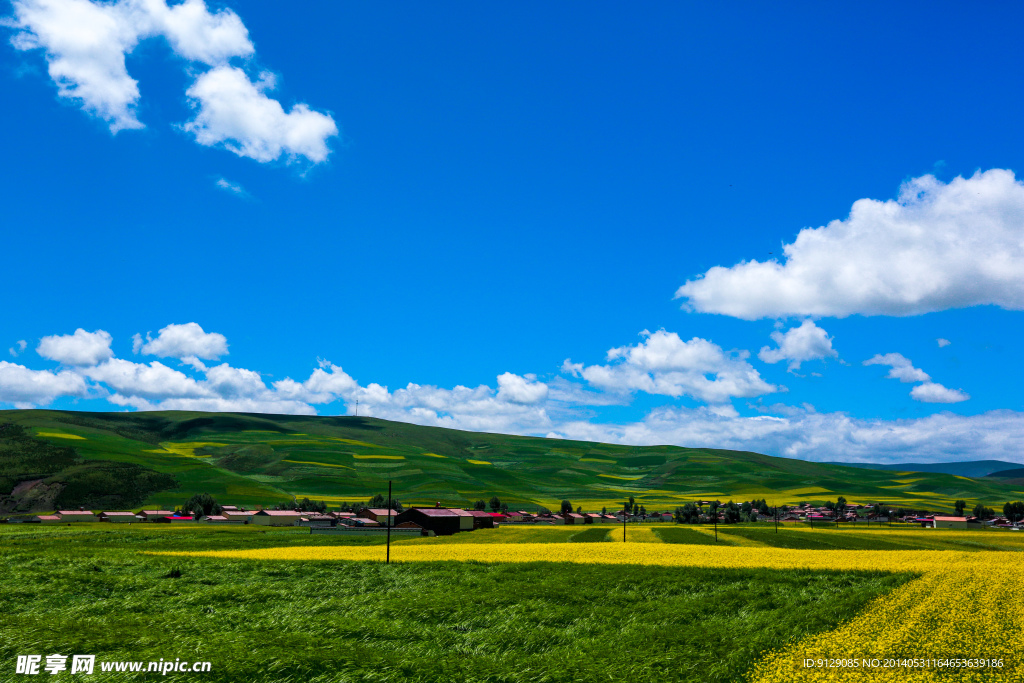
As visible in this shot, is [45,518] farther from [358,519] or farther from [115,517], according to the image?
[358,519]

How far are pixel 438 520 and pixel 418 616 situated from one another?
258 ft

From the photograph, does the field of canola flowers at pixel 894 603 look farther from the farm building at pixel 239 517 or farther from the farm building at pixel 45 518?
the farm building at pixel 45 518

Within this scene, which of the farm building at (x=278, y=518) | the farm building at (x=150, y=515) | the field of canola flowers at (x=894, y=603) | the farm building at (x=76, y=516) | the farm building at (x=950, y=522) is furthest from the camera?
the farm building at (x=950, y=522)

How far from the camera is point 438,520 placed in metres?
103

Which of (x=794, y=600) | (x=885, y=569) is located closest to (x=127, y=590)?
(x=794, y=600)

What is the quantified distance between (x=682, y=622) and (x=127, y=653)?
22175mm

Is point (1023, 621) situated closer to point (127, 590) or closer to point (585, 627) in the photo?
point (585, 627)

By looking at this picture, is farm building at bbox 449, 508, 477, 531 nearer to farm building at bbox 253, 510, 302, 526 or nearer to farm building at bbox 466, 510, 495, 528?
farm building at bbox 466, 510, 495, 528

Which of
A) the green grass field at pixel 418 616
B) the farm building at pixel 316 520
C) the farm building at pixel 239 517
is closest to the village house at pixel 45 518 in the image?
the farm building at pixel 239 517

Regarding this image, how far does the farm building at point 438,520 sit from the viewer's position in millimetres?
103062

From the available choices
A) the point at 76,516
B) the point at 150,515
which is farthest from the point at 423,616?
the point at 150,515

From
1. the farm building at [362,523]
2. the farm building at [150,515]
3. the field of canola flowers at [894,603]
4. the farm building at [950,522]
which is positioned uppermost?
the field of canola flowers at [894,603]

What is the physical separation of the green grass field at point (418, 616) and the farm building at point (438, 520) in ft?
196

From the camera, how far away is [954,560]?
52.1 meters
